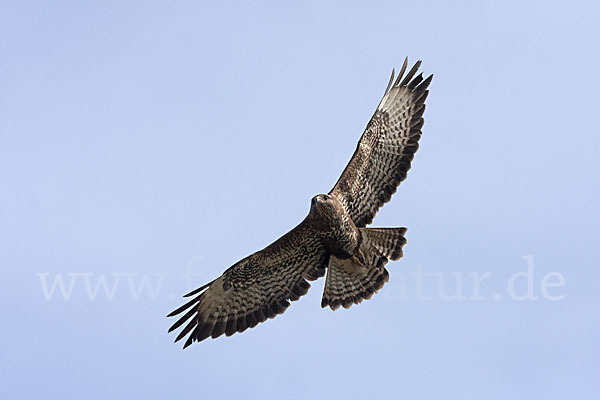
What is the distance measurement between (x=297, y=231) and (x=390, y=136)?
6.84 ft

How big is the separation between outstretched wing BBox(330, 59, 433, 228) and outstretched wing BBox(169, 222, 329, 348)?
88cm

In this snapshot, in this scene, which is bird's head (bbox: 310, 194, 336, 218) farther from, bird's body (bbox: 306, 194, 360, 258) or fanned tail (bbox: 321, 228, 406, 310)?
fanned tail (bbox: 321, 228, 406, 310)

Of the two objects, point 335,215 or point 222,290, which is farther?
point 222,290

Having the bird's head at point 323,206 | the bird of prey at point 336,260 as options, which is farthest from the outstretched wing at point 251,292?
the bird's head at point 323,206

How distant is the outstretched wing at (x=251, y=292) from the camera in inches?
425

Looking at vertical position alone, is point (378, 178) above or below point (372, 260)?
above

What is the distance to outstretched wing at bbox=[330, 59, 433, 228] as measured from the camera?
35.1 feet

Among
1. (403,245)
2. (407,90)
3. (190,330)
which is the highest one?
(407,90)

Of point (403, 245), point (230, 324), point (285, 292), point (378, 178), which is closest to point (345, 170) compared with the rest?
point (378, 178)

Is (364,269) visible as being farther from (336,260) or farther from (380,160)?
Result: (380,160)

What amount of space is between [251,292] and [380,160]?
9.16 ft

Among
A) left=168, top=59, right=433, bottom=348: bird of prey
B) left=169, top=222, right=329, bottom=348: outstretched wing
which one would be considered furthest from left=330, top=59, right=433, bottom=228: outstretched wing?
left=169, top=222, right=329, bottom=348: outstretched wing

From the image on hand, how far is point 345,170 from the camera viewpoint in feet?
34.7

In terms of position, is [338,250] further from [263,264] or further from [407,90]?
[407,90]
